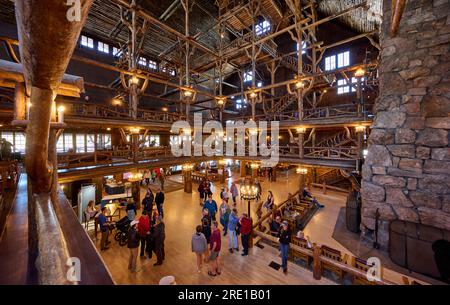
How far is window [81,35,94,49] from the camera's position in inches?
542

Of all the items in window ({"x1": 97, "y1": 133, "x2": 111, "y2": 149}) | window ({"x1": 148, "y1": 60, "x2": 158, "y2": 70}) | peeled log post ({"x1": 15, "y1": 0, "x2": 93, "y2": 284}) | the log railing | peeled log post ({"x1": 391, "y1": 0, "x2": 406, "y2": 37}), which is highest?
window ({"x1": 148, "y1": 60, "x2": 158, "y2": 70})

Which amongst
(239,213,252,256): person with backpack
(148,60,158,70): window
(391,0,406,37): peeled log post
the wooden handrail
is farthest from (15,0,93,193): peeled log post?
(148,60,158,70): window

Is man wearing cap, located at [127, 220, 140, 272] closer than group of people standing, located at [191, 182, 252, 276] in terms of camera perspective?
No

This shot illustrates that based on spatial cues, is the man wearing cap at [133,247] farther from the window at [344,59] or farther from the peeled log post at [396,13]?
the window at [344,59]

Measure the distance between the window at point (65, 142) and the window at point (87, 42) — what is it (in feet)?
23.9

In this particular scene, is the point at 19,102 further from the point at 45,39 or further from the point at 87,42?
the point at 87,42

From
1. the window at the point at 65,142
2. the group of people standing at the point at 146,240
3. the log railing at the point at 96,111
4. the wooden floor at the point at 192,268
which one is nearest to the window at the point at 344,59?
the log railing at the point at 96,111

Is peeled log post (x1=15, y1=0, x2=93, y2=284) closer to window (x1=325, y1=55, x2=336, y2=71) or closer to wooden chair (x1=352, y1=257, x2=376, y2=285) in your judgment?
wooden chair (x1=352, y1=257, x2=376, y2=285)

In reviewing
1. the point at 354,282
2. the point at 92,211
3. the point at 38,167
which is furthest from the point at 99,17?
the point at 354,282

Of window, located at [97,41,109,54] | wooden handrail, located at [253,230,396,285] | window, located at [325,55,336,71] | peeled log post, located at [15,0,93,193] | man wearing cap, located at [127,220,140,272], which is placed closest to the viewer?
peeled log post, located at [15,0,93,193]

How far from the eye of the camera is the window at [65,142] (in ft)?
42.2

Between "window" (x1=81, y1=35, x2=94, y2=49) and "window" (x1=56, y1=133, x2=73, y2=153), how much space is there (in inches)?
287
